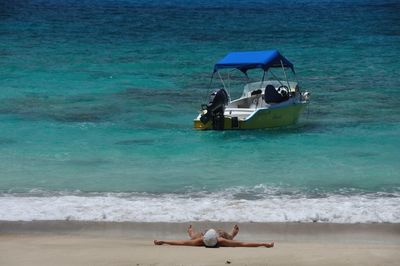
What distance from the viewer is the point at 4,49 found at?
4281 centimetres

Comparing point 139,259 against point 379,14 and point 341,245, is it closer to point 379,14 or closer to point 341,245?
point 341,245

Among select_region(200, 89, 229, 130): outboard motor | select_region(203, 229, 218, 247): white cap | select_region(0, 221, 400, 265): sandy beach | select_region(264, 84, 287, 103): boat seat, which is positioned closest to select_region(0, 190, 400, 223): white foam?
select_region(0, 221, 400, 265): sandy beach

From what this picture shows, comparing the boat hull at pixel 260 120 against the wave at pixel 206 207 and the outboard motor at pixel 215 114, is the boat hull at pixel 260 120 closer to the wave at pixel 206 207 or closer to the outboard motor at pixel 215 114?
the outboard motor at pixel 215 114

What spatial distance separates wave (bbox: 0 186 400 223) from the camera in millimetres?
13898

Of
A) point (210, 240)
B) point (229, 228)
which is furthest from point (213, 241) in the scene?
point (229, 228)

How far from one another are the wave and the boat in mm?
6053

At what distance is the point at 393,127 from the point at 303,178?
6251 mm

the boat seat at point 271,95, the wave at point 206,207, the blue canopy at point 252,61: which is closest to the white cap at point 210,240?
the wave at point 206,207

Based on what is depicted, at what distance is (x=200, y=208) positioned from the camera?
1459 cm

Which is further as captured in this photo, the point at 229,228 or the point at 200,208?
the point at 200,208

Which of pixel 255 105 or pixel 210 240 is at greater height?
pixel 255 105

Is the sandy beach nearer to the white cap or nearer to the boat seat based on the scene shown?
the white cap

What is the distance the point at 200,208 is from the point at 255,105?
905 centimetres

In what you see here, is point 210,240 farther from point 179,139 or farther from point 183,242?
→ point 179,139
